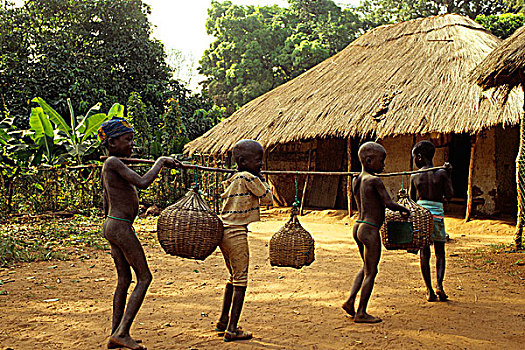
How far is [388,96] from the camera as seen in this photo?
10.1 meters

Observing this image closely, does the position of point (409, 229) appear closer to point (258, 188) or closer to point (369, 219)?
point (369, 219)

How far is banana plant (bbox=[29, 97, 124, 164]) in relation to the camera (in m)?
10.2

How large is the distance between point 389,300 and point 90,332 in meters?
2.59

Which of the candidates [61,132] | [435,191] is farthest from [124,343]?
[61,132]

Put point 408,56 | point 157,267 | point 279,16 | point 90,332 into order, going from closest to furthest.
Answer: point 90,332 → point 157,267 → point 408,56 → point 279,16

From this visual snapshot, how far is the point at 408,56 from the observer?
11555 millimetres

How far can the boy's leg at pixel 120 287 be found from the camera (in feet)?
9.88

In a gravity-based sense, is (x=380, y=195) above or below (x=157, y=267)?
above

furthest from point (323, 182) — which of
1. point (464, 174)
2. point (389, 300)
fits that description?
point (389, 300)

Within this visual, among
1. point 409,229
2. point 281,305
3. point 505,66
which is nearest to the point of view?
point 409,229

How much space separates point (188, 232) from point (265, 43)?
921 inches

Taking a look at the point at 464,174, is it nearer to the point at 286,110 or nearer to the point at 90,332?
the point at 286,110

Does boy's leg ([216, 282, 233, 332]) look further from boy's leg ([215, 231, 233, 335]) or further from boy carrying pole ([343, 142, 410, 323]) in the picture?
boy carrying pole ([343, 142, 410, 323])

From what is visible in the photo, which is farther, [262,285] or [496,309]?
[262,285]
